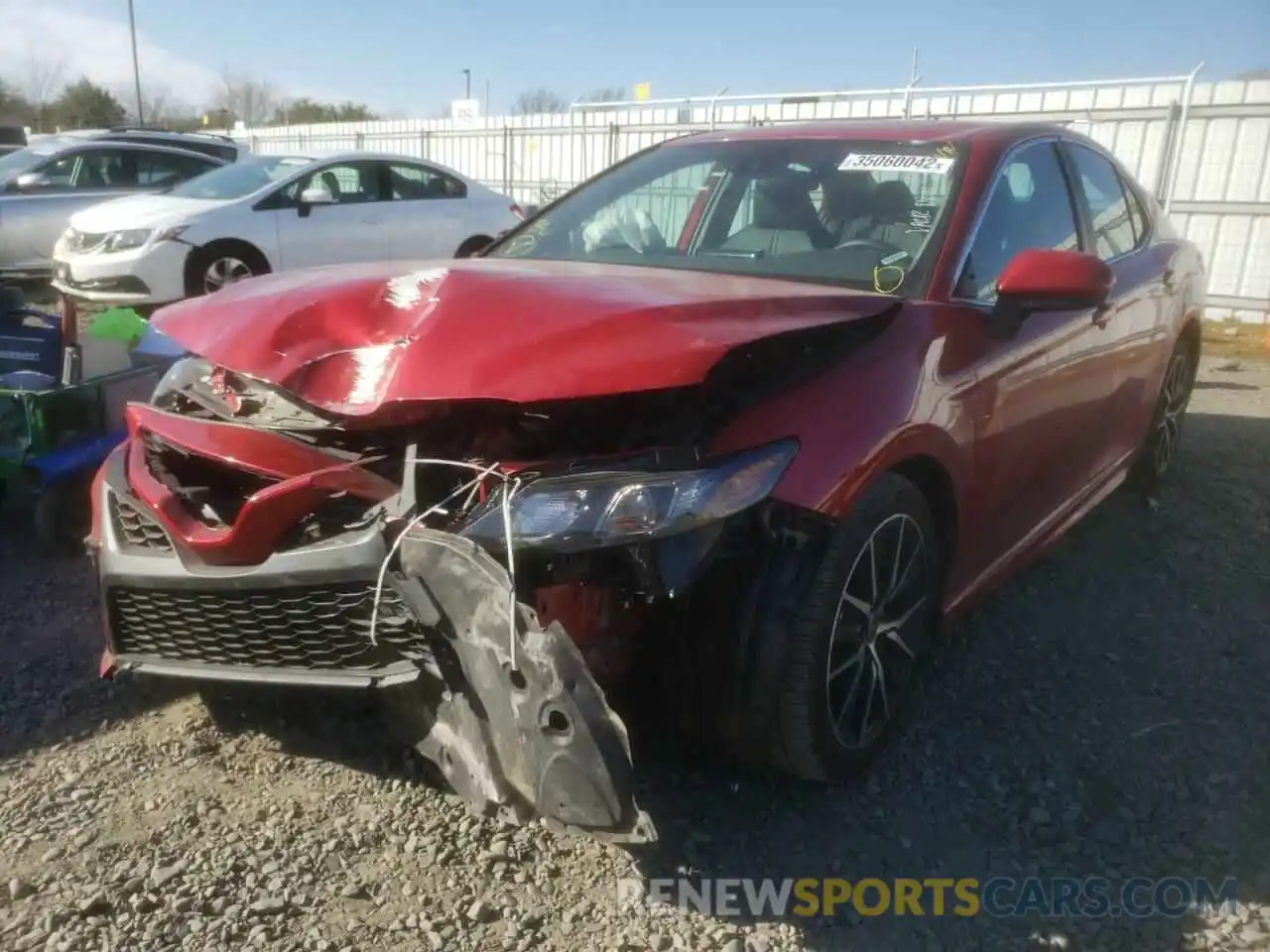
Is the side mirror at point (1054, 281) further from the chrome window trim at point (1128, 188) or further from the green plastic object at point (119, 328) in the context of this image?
the green plastic object at point (119, 328)

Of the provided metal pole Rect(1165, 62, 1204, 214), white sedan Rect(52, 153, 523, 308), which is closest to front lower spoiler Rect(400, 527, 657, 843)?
white sedan Rect(52, 153, 523, 308)

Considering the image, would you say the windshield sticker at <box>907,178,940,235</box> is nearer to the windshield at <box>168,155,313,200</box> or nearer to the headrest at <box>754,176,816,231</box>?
the headrest at <box>754,176,816,231</box>

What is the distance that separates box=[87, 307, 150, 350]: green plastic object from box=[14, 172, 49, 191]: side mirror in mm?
7736

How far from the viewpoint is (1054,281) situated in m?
2.67

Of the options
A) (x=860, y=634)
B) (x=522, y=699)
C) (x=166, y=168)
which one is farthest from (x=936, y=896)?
(x=166, y=168)

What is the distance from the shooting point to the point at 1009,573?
3203mm

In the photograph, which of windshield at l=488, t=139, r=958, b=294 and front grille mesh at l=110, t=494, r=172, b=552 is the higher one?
windshield at l=488, t=139, r=958, b=294

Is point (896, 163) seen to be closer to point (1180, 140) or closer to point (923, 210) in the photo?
point (923, 210)

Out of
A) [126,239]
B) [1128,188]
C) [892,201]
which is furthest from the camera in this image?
[126,239]

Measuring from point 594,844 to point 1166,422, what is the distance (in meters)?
3.72

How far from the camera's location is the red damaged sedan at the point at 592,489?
75.2 inches

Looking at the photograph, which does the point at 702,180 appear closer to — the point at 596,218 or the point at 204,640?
the point at 596,218

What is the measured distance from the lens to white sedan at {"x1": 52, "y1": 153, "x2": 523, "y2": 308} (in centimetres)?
837

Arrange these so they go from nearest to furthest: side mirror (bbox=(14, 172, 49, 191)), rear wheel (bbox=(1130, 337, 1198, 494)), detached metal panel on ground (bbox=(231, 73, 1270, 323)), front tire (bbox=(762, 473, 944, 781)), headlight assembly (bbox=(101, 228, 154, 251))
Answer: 1. front tire (bbox=(762, 473, 944, 781))
2. rear wheel (bbox=(1130, 337, 1198, 494))
3. headlight assembly (bbox=(101, 228, 154, 251))
4. detached metal panel on ground (bbox=(231, 73, 1270, 323))
5. side mirror (bbox=(14, 172, 49, 191))
